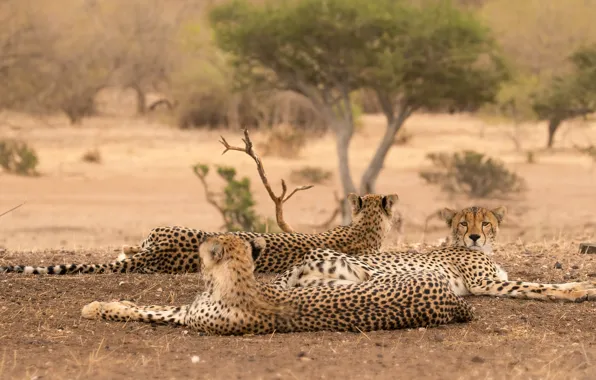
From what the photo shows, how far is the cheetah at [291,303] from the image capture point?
15.2 feet

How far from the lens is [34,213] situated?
16375 mm

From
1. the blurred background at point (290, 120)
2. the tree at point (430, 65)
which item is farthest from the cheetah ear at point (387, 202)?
the tree at point (430, 65)

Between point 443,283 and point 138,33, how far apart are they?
3117cm

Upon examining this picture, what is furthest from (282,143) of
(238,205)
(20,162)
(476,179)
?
(238,205)

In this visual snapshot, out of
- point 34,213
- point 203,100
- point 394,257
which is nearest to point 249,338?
point 394,257

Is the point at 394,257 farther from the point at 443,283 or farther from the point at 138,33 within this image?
the point at 138,33

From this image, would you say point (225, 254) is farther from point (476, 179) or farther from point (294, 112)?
point (294, 112)

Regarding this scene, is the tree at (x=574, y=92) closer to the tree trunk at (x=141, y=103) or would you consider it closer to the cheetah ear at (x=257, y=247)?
the tree trunk at (x=141, y=103)

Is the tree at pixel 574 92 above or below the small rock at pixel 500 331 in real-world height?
above

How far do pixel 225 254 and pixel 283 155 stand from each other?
18.6 m

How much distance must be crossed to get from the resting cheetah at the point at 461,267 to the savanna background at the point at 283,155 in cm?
12

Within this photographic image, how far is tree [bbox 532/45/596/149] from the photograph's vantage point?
19203 mm

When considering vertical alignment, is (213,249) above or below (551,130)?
below

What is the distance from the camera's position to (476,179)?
19.6 meters
